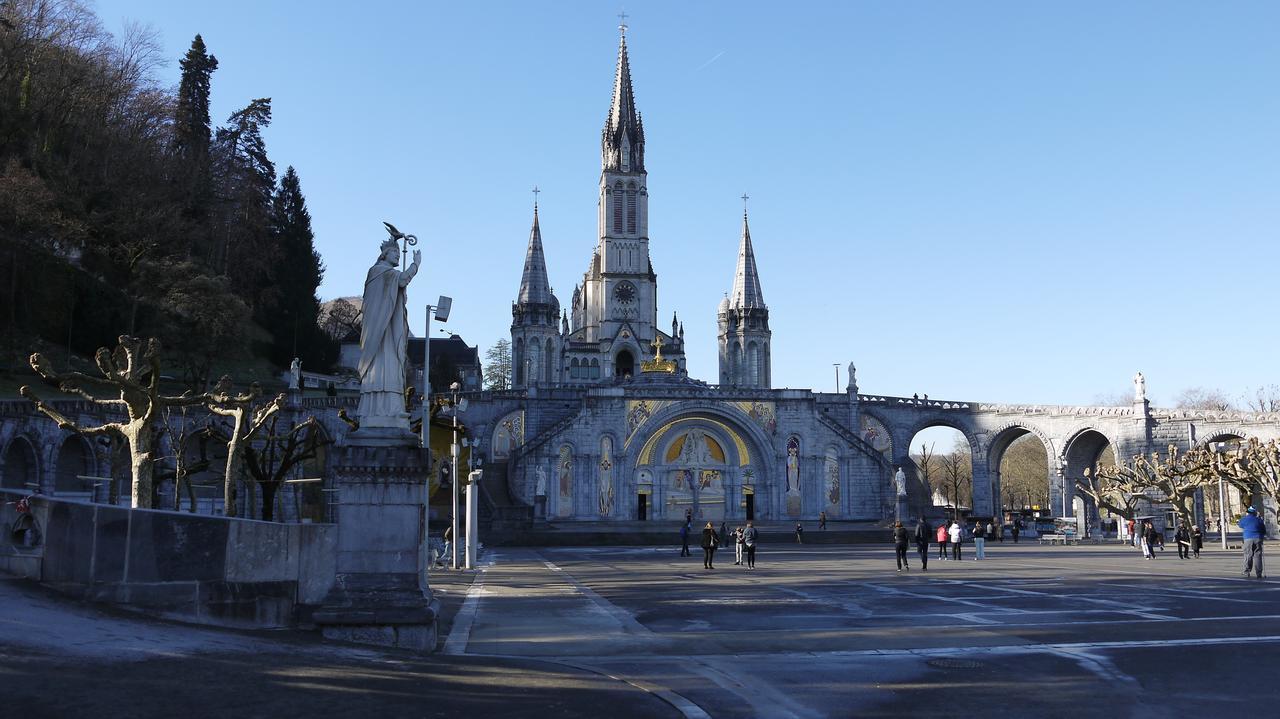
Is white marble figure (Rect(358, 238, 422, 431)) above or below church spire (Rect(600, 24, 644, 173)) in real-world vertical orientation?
below

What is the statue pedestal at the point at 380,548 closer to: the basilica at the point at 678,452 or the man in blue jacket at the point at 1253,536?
the man in blue jacket at the point at 1253,536

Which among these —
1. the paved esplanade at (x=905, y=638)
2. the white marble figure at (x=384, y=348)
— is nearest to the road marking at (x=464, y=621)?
the paved esplanade at (x=905, y=638)

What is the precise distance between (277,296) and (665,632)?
54430 millimetres

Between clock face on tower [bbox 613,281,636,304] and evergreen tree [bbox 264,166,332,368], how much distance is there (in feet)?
118

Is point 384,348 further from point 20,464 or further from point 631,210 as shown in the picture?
point 631,210

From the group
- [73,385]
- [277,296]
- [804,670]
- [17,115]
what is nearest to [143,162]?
[17,115]

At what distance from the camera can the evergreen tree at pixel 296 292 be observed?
64.1m

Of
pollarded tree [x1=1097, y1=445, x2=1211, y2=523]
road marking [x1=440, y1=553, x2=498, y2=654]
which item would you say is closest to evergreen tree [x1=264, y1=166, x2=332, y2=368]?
road marking [x1=440, y1=553, x2=498, y2=654]

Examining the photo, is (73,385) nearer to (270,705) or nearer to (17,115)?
(270,705)

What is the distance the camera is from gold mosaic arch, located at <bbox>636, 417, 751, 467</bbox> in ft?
200

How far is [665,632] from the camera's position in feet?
43.9

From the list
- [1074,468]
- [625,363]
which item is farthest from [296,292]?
[1074,468]

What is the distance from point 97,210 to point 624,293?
60.4 m

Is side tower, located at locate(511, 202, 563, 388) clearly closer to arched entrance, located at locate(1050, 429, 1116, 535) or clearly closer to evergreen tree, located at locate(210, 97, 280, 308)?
evergreen tree, located at locate(210, 97, 280, 308)
